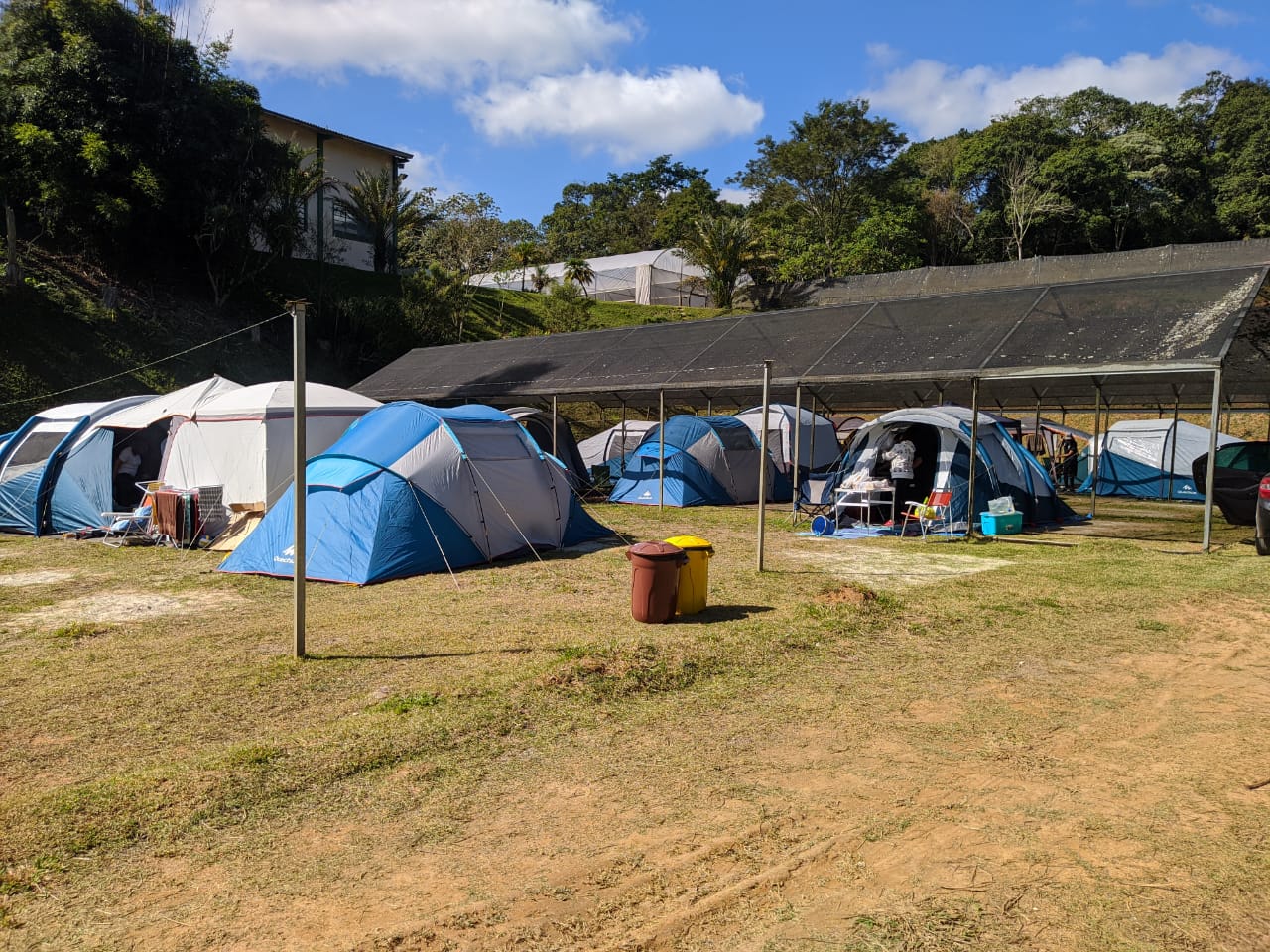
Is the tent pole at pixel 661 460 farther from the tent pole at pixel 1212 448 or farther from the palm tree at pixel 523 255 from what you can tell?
the palm tree at pixel 523 255

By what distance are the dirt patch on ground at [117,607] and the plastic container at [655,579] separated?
4024 mm

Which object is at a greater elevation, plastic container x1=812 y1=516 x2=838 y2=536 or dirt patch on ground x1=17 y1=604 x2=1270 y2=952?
plastic container x1=812 y1=516 x2=838 y2=536

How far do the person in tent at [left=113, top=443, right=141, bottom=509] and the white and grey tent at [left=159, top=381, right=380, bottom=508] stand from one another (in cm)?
145

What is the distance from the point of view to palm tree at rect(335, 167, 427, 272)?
117 ft

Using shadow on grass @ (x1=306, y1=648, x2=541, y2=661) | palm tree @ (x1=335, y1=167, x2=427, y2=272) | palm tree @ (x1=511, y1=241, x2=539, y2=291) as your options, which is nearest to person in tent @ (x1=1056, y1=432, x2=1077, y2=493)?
shadow on grass @ (x1=306, y1=648, x2=541, y2=661)

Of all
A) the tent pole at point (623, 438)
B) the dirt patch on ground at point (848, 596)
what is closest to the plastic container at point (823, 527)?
the dirt patch on ground at point (848, 596)

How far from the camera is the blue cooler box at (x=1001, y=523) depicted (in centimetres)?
1353

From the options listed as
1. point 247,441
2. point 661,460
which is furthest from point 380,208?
point 247,441

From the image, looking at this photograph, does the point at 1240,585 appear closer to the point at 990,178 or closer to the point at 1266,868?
the point at 1266,868

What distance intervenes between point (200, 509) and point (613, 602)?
721 centimetres

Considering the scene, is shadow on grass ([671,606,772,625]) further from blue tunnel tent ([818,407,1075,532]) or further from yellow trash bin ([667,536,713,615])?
blue tunnel tent ([818,407,1075,532])

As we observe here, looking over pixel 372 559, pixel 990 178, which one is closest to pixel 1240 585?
pixel 372 559

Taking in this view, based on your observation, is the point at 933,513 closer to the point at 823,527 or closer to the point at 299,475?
the point at 823,527

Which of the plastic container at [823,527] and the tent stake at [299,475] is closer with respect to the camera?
the tent stake at [299,475]
